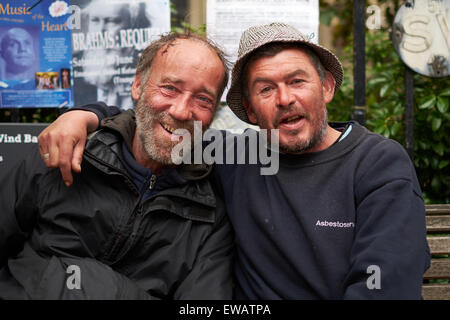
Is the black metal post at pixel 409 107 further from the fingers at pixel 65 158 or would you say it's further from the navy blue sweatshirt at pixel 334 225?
the fingers at pixel 65 158

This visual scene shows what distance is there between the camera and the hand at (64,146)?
6.70ft

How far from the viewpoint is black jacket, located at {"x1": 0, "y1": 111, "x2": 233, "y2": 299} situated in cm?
212

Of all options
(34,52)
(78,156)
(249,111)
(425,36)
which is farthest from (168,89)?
(425,36)

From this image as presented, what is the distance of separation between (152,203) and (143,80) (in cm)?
72

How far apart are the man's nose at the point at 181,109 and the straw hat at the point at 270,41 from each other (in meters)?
0.28

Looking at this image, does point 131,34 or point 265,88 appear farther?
point 131,34

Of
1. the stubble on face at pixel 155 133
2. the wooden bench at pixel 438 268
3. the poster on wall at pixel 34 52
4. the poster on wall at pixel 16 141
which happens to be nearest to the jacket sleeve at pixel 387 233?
the wooden bench at pixel 438 268

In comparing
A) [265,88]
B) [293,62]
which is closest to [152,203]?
[265,88]

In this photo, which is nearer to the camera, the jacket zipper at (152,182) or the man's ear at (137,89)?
→ the jacket zipper at (152,182)

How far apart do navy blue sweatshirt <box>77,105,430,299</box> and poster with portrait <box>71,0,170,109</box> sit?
138cm

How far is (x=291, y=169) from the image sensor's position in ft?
7.19

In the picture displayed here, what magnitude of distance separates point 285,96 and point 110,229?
1.07 meters

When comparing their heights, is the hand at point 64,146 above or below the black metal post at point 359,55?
below
